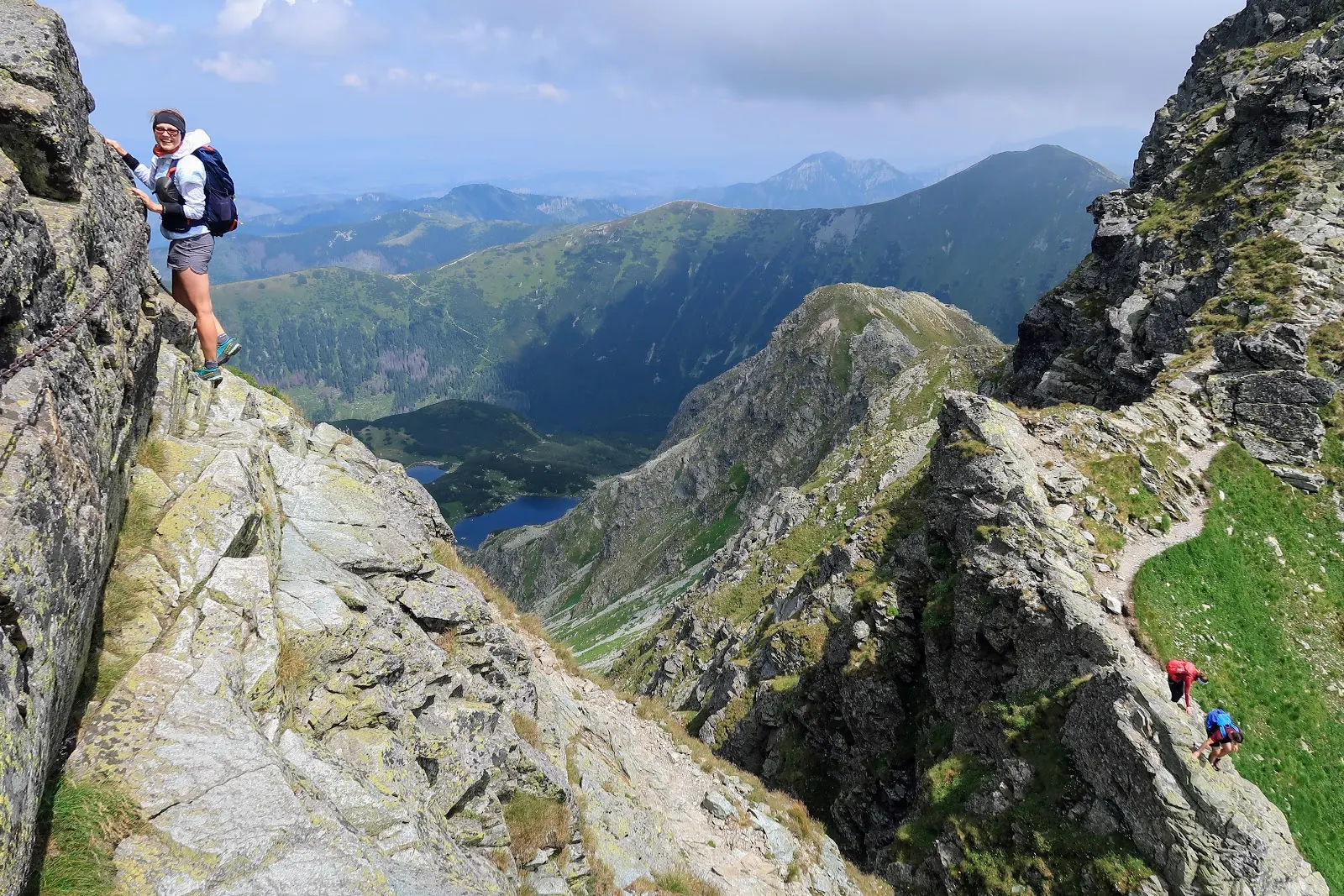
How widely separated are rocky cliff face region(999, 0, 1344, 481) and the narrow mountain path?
5.31 meters

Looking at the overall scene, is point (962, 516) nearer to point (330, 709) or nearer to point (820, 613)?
point (820, 613)

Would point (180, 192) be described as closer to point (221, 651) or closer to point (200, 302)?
point (200, 302)

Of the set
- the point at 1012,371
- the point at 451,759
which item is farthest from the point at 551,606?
the point at 451,759

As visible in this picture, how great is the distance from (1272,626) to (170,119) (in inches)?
1533

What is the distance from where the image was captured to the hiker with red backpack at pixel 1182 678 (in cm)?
1983

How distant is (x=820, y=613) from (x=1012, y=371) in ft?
142

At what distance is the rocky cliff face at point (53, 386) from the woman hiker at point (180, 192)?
50.4 inches

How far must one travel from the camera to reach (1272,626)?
24828 mm

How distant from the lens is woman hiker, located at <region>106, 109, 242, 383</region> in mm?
15734

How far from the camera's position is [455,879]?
1069 cm

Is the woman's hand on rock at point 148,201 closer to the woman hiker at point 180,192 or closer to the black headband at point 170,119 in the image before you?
the woman hiker at point 180,192

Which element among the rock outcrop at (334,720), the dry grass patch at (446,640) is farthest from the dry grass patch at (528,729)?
the dry grass patch at (446,640)

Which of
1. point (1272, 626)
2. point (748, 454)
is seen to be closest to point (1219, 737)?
point (1272, 626)

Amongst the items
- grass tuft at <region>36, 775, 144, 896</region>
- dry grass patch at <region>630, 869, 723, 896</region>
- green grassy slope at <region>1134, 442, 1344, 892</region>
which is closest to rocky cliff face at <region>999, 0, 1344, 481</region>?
green grassy slope at <region>1134, 442, 1344, 892</region>
